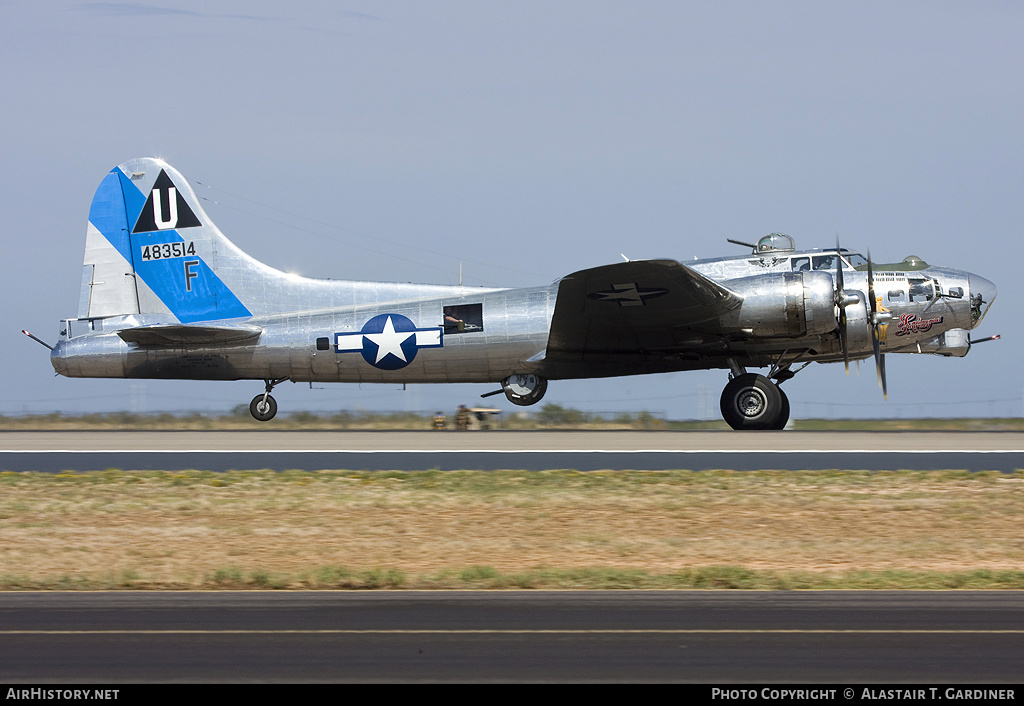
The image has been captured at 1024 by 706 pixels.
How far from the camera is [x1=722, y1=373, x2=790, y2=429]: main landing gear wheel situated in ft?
71.7

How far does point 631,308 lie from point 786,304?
319cm

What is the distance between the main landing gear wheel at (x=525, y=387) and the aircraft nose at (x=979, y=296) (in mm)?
9573

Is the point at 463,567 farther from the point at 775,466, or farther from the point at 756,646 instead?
the point at 775,466

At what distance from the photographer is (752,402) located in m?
22.0

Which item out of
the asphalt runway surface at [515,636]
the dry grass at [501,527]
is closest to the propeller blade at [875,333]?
the dry grass at [501,527]

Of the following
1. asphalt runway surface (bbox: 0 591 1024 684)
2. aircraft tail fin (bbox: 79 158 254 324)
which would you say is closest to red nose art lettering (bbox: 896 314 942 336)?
asphalt runway surface (bbox: 0 591 1024 684)

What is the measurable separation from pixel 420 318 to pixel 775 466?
10.3 meters

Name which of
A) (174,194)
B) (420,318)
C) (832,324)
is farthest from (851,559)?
(174,194)

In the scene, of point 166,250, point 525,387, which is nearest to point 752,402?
point 525,387

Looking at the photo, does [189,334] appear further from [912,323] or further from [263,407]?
[912,323]

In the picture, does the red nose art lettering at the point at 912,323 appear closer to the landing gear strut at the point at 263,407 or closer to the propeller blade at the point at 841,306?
the propeller blade at the point at 841,306

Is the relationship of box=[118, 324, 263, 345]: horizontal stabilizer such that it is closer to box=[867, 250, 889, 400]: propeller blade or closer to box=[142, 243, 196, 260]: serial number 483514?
box=[142, 243, 196, 260]: serial number 483514

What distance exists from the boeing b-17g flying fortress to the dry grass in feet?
20.7

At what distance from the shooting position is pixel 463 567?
32.8 feet
